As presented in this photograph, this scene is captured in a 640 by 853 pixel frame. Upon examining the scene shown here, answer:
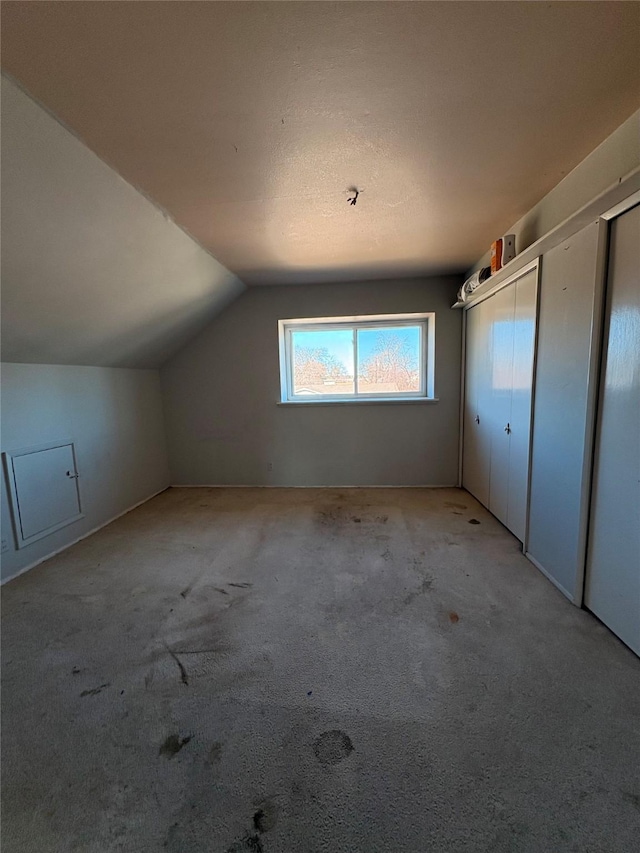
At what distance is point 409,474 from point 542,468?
1789 mm

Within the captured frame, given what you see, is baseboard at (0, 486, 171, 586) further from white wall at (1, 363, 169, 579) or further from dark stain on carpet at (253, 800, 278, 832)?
dark stain on carpet at (253, 800, 278, 832)

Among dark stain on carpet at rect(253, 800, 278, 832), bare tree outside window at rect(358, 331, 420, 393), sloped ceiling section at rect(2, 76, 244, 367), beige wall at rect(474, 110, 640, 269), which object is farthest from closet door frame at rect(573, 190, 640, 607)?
sloped ceiling section at rect(2, 76, 244, 367)

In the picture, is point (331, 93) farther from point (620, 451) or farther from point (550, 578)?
point (550, 578)

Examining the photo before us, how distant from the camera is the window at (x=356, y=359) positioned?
3.80 m

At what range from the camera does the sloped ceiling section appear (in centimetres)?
134

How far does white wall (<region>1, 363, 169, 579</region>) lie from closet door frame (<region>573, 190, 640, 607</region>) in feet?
11.3

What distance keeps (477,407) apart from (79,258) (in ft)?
10.7

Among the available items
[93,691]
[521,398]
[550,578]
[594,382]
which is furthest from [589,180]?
[93,691]

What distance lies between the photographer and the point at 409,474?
3.81m

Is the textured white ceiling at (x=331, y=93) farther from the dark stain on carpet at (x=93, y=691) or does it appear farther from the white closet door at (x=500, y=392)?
the dark stain on carpet at (x=93, y=691)

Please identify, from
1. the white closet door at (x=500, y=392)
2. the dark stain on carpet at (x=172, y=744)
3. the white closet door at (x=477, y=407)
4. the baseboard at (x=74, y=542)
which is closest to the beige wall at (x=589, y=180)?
the white closet door at (x=500, y=392)

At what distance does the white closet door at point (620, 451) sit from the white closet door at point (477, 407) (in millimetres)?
1335

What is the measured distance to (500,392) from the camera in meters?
2.67

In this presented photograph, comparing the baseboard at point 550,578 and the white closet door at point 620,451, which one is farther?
the baseboard at point 550,578
